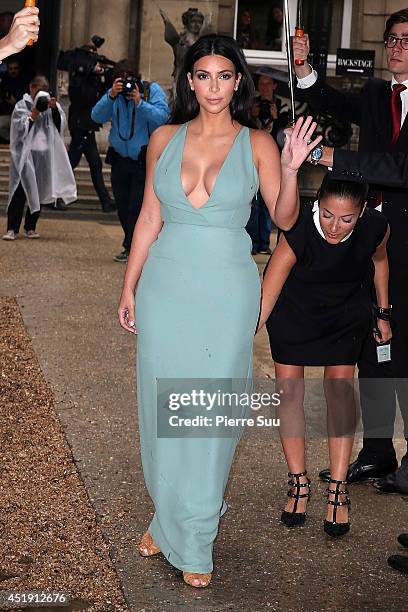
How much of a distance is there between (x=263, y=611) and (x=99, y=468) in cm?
168

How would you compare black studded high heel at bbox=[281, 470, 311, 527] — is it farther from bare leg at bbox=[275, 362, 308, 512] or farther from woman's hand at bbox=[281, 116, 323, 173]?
woman's hand at bbox=[281, 116, 323, 173]

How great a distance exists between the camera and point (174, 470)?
4.65 metres

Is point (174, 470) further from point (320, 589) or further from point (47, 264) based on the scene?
point (47, 264)

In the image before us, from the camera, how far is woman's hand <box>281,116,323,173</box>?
4.36 m

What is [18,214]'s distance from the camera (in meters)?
13.2

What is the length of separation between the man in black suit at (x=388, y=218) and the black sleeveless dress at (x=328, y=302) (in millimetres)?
310

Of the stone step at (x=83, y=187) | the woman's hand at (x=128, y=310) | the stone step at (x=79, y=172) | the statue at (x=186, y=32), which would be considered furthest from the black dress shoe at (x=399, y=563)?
the statue at (x=186, y=32)

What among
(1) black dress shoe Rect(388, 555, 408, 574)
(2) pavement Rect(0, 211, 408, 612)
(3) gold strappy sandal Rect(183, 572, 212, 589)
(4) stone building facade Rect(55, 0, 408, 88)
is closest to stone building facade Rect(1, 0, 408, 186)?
(4) stone building facade Rect(55, 0, 408, 88)

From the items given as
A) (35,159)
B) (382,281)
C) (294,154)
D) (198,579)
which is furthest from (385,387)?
(35,159)

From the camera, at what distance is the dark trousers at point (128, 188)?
1163cm

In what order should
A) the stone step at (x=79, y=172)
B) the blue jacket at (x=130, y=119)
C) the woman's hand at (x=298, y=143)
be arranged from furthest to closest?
the stone step at (x=79, y=172) < the blue jacket at (x=130, y=119) < the woman's hand at (x=298, y=143)

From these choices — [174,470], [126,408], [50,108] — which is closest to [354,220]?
[174,470]

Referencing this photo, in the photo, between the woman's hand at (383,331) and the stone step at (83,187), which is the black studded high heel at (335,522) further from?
the stone step at (83,187)

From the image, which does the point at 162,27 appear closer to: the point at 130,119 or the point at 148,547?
the point at 130,119
